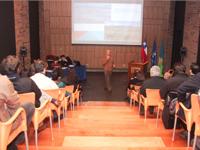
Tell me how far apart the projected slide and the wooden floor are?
28.6 feet

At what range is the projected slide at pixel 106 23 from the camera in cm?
1428

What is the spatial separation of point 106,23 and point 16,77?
1059 centimetres

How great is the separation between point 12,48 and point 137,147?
5.61 meters

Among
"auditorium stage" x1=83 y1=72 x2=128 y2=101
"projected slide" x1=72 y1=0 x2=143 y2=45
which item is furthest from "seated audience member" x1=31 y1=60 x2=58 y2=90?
"projected slide" x1=72 y1=0 x2=143 y2=45

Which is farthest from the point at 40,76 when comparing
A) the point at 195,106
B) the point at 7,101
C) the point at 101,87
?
the point at 101,87

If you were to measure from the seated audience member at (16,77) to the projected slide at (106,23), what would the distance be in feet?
33.4

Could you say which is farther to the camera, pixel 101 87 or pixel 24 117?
pixel 101 87

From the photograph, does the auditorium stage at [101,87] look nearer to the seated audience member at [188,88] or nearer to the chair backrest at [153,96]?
the chair backrest at [153,96]

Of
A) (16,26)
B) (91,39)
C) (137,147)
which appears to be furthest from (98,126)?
(91,39)

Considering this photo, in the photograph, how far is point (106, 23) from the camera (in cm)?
1450

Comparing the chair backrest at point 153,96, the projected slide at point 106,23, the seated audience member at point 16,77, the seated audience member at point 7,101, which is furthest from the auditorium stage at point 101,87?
the seated audience member at point 7,101

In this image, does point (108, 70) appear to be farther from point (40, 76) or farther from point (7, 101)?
point (7, 101)

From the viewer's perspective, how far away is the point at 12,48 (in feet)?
28.0

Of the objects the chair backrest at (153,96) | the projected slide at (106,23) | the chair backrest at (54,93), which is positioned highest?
the projected slide at (106,23)
